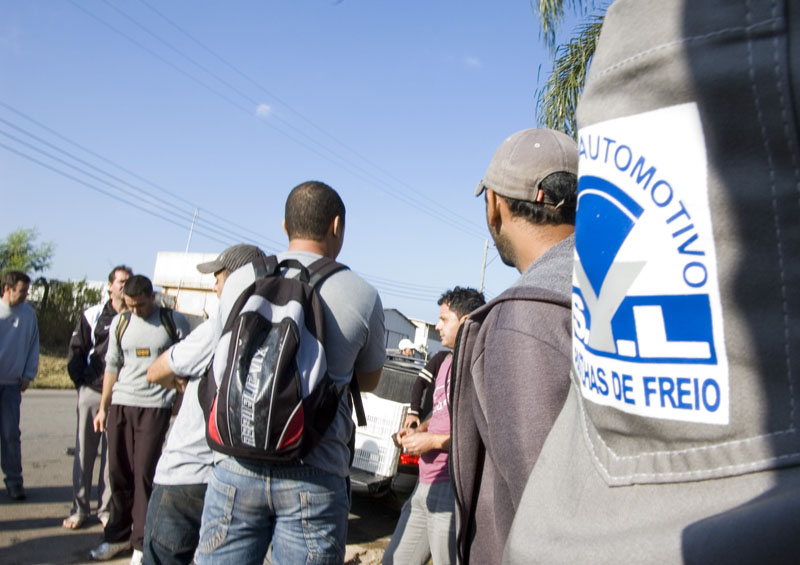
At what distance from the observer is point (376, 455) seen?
20.5ft

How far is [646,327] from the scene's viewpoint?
1.97 ft

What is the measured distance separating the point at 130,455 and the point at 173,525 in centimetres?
197

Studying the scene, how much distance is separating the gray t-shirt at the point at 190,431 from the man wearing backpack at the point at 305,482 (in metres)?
0.56

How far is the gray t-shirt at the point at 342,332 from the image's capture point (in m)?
2.45

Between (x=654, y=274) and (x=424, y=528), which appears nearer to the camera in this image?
(x=654, y=274)

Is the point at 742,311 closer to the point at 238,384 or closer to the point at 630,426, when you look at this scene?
the point at 630,426

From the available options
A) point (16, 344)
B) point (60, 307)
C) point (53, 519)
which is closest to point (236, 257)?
point (53, 519)

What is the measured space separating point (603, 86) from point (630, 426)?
347mm

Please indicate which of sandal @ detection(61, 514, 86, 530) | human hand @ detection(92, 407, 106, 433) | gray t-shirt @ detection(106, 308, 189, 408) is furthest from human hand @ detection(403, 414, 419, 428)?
sandal @ detection(61, 514, 86, 530)

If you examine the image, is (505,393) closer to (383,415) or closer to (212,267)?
(212,267)

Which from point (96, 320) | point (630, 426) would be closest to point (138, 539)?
point (96, 320)

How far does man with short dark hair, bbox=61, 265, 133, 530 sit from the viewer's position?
5547 mm

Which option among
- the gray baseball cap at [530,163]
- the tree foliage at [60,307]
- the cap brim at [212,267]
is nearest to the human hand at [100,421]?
the cap brim at [212,267]

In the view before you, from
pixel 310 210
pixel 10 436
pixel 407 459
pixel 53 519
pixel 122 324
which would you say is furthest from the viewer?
pixel 407 459
